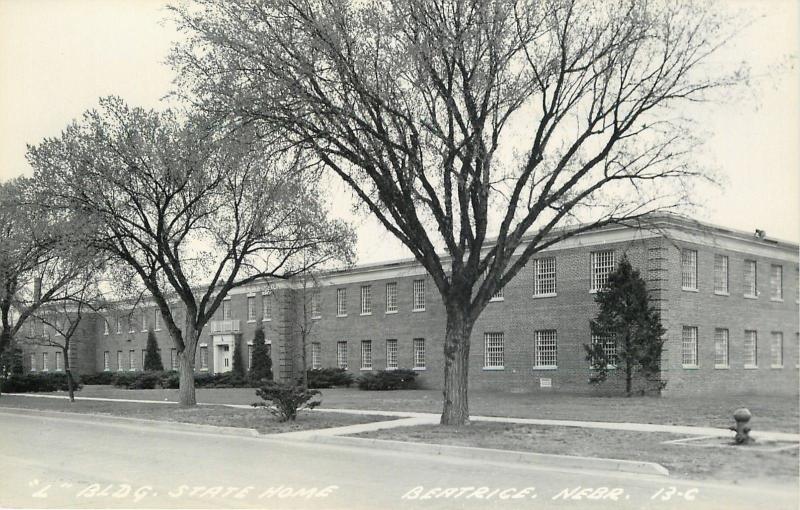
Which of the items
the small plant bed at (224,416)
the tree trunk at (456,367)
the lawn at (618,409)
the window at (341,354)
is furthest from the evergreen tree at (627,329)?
the window at (341,354)

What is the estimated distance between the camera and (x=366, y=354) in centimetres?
4841

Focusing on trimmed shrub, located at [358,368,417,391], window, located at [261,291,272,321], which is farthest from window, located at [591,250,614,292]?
window, located at [261,291,272,321]

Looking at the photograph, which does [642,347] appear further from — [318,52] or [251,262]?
[318,52]

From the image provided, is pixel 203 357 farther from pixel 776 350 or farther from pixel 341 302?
pixel 776 350

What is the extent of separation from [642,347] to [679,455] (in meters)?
18.5

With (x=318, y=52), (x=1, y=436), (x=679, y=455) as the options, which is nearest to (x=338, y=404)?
(x=1, y=436)

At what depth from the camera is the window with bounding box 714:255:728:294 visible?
115ft

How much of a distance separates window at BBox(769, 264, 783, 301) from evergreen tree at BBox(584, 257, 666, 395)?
802 cm

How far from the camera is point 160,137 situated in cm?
2712

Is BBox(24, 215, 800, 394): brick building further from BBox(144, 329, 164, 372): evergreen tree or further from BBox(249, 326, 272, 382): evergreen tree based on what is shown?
BBox(144, 329, 164, 372): evergreen tree

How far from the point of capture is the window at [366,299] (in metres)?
48.5

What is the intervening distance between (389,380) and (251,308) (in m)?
17.2

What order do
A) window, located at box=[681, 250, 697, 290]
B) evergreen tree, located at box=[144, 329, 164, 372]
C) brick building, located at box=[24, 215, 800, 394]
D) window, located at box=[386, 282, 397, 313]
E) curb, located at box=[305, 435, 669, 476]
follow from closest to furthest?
curb, located at box=[305, 435, 669, 476], brick building, located at box=[24, 215, 800, 394], window, located at box=[681, 250, 697, 290], window, located at box=[386, 282, 397, 313], evergreen tree, located at box=[144, 329, 164, 372]

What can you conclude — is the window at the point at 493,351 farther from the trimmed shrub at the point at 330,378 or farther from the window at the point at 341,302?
the window at the point at 341,302
